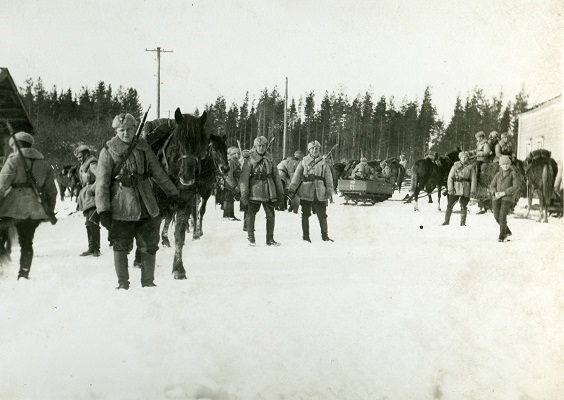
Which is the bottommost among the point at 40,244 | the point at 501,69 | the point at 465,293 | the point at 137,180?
the point at 465,293

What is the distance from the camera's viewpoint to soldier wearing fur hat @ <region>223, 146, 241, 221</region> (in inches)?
379

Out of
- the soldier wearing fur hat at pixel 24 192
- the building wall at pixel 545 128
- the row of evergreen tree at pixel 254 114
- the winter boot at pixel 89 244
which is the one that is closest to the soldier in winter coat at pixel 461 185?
the row of evergreen tree at pixel 254 114

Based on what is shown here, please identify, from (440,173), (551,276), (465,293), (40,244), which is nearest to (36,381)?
(40,244)

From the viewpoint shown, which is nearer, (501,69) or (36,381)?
(36,381)

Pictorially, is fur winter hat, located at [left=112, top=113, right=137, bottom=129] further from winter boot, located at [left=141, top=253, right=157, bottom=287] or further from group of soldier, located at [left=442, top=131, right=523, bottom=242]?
group of soldier, located at [left=442, top=131, right=523, bottom=242]

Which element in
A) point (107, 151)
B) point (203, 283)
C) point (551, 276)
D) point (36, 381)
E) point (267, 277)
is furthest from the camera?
point (267, 277)

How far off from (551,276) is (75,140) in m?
4.53

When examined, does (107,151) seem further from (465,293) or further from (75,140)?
(465,293)

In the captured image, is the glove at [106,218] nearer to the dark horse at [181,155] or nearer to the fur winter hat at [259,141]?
the dark horse at [181,155]

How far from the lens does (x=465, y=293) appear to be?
17.3 ft

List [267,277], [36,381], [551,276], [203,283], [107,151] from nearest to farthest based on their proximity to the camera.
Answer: [36,381]
[107,151]
[551,276]
[203,283]
[267,277]

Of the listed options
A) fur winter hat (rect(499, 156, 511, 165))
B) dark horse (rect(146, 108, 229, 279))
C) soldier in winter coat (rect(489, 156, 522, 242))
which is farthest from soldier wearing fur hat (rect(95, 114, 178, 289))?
fur winter hat (rect(499, 156, 511, 165))

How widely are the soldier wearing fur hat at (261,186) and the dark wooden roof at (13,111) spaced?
4430 millimetres

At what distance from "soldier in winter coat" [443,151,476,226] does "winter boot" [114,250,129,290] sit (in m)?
4.88
